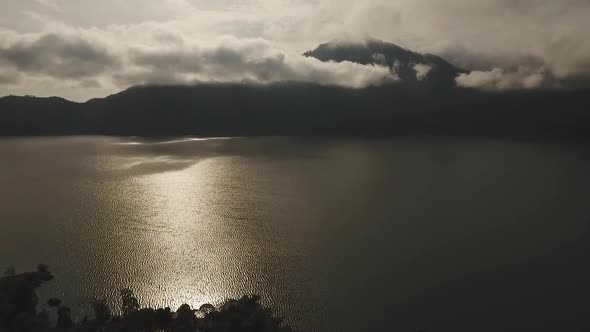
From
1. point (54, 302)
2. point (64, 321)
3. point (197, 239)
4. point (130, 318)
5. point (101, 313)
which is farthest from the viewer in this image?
point (197, 239)

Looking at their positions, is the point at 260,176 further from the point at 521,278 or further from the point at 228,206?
the point at 521,278

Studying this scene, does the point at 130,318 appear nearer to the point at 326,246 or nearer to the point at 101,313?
the point at 101,313

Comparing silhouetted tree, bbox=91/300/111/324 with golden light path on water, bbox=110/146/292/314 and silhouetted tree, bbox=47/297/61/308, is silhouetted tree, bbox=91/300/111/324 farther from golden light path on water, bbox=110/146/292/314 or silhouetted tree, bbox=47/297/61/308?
silhouetted tree, bbox=47/297/61/308

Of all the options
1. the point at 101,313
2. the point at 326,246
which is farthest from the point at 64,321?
the point at 326,246

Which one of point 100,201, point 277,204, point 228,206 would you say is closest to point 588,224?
point 277,204

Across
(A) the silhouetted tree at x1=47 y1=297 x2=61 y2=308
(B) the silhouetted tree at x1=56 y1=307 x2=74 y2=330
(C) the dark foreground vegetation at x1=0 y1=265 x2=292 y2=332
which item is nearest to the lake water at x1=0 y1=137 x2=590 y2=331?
(A) the silhouetted tree at x1=47 y1=297 x2=61 y2=308
